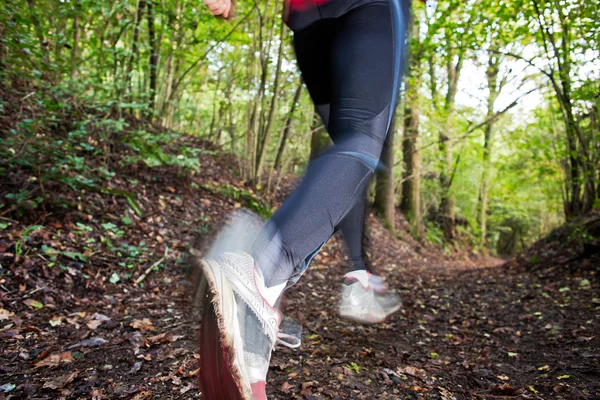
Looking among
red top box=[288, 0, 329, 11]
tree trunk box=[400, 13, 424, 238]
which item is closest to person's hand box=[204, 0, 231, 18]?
red top box=[288, 0, 329, 11]

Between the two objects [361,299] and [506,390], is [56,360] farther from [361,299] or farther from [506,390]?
[506,390]

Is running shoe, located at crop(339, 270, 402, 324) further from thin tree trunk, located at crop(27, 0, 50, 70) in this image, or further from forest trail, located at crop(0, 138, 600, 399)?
thin tree trunk, located at crop(27, 0, 50, 70)

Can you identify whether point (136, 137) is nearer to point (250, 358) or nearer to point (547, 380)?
point (250, 358)

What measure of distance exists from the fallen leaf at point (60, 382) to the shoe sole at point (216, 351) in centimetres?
78

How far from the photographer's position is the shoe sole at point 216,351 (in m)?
0.88

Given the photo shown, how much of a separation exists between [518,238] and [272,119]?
22102mm

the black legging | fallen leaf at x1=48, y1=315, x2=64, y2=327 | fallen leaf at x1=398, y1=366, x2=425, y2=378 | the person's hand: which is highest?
the person's hand

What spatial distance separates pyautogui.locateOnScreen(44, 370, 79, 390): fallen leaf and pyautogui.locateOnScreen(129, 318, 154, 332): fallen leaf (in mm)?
583

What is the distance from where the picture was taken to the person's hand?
3.83 ft

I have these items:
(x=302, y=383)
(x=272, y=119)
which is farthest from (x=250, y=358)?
(x=272, y=119)

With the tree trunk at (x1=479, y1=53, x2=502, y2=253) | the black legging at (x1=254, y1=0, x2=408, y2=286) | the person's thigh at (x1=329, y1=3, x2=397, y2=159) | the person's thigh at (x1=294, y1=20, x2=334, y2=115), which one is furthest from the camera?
the tree trunk at (x1=479, y1=53, x2=502, y2=253)

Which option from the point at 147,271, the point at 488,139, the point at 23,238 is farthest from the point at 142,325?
the point at 488,139

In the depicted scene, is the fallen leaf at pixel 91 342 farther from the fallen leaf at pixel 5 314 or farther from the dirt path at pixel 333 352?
the fallen leaf at pixel 5 314

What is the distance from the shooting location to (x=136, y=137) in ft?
13.6
